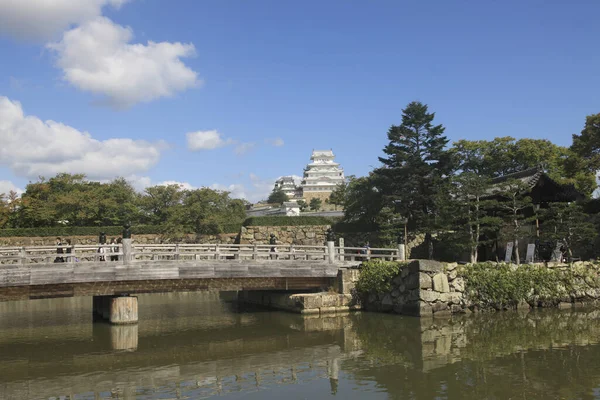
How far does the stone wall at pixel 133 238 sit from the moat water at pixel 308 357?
15342mm

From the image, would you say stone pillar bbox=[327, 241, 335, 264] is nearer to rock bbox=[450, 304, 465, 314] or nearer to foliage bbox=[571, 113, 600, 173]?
rock bbox=[450, 304, 465, 314]

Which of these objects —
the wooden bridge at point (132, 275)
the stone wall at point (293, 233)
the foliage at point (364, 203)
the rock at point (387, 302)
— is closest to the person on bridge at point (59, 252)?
the wooden bridge at point (132, 275)

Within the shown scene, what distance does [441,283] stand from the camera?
17.2 metres

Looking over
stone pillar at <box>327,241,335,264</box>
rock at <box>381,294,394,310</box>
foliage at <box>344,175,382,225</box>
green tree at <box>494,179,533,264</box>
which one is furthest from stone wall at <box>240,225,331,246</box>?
rock at <box>381,294,394,310</box>

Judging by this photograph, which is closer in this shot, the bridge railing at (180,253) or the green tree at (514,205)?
the bridge railing at (180,253)

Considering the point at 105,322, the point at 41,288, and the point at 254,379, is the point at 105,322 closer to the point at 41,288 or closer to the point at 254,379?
the point at 41,288

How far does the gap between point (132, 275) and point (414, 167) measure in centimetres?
1943

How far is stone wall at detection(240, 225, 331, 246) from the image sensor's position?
3575cm

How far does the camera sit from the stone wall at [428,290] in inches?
667

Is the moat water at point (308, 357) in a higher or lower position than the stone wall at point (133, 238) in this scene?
lower

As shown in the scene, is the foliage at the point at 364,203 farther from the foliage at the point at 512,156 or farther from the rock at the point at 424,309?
the rock at the point at 424,309

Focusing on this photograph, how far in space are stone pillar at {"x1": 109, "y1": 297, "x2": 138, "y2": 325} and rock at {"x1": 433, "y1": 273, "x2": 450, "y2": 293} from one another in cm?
1039

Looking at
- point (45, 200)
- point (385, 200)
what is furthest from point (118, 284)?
point (45, 200)

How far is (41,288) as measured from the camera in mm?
15164
